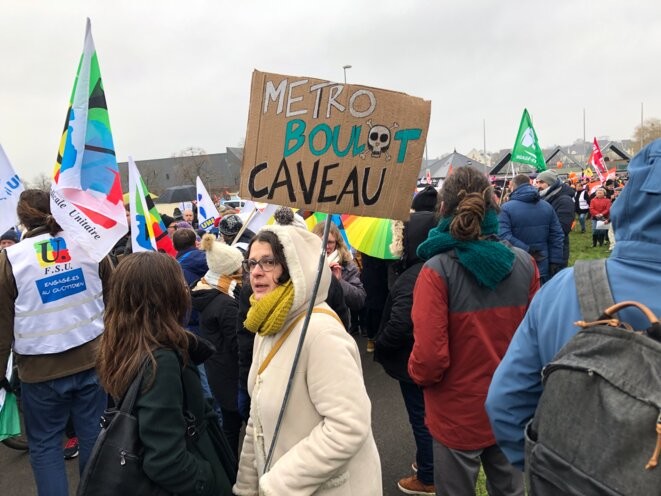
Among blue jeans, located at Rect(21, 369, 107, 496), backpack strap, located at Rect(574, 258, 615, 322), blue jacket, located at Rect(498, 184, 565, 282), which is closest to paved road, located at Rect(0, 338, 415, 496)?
blue jeans, located at Rect(21, 369, 107, 496)

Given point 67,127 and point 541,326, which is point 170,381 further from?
point 67,127

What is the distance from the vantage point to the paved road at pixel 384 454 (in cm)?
361

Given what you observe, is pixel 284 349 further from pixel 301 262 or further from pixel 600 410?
pixel 600 410

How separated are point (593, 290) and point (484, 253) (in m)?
1.02

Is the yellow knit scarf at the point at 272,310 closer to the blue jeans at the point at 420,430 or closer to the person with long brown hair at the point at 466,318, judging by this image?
the person with long brown hair at the point at 466,318

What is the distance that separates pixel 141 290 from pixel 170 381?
40 centimetres

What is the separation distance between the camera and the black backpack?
0.96 metres

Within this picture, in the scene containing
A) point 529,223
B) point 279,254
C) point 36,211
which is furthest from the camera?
point 529,223

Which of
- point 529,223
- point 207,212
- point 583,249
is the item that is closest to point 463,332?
point 529,223

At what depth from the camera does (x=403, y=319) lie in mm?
2988

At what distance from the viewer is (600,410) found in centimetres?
104

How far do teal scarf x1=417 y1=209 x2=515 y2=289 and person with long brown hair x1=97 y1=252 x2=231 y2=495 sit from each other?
1.20m

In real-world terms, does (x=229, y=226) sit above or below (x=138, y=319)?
above

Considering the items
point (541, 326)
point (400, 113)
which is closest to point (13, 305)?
point (400, 113)
